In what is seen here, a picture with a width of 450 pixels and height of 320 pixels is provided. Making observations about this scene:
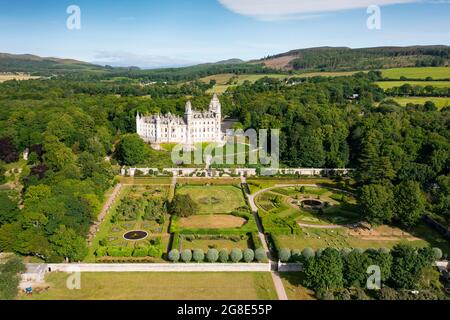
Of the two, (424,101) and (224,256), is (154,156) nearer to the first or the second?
(224,256)

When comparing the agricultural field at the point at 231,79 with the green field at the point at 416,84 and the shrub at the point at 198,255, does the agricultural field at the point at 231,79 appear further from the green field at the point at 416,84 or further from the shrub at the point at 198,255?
the shrub at the point at 198,255

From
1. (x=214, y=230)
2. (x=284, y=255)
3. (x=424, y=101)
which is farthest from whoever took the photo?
(x=424, y=101)

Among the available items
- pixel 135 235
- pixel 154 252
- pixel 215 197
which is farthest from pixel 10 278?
pixel 215 197

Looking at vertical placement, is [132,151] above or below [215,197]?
above

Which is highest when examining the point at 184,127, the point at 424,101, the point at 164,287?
the point at 424,101

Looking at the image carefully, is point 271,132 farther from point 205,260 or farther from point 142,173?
point 205,260

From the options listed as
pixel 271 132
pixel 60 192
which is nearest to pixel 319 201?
pixel 271 132
